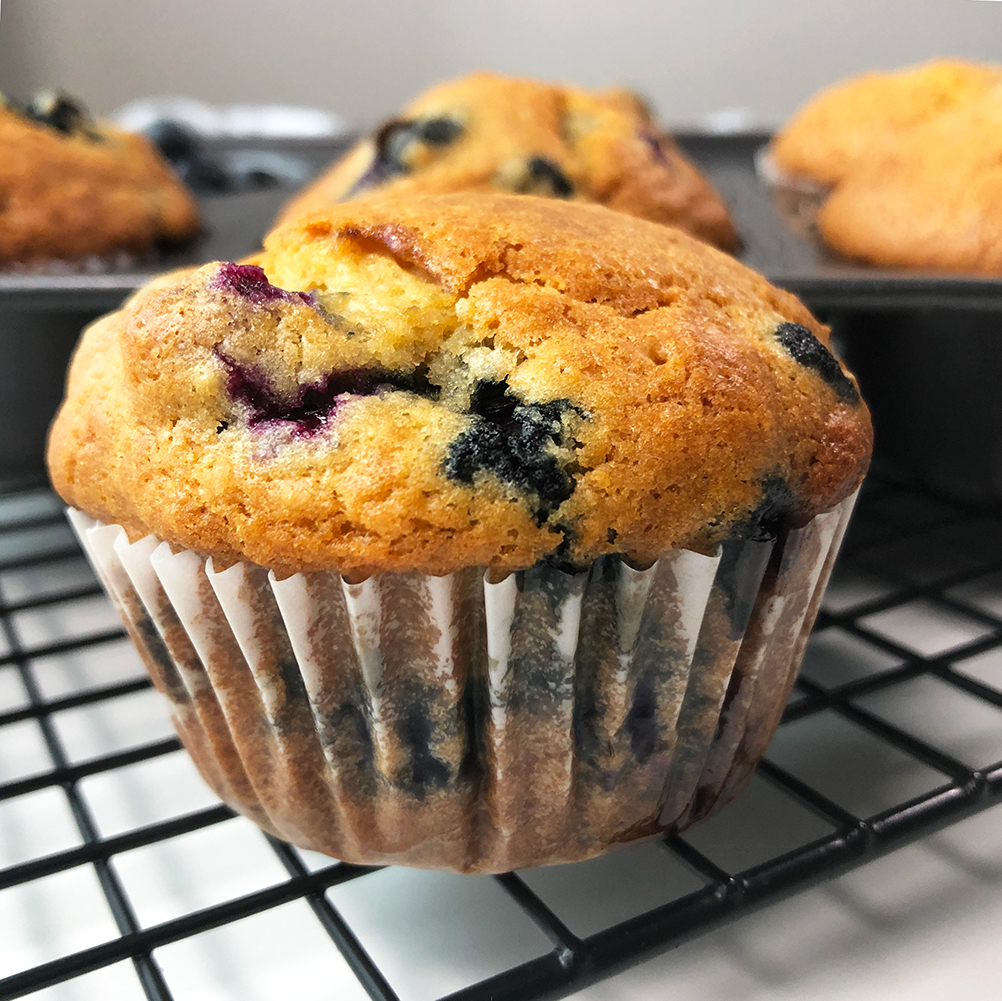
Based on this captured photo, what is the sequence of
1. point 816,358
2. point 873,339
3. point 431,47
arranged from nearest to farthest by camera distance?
point 816,358
point 873,339
point 431,47

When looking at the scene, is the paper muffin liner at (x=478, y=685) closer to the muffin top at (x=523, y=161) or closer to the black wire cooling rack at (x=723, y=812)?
the black wire cooling rack at (x=723, y=812)

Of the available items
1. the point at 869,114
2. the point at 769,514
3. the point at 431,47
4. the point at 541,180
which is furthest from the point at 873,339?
the point at 431,47

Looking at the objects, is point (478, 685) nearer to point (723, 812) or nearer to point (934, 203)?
point (723, 812)

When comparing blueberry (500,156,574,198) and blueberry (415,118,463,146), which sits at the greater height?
blueberry (415,118,463,146)

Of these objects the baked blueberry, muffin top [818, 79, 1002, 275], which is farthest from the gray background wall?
the baked blueberry

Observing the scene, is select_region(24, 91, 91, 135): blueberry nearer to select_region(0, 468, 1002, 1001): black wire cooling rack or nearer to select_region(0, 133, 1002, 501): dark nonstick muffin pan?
select_region(0, 133, 1002, 501): dark nonstick muffin pan

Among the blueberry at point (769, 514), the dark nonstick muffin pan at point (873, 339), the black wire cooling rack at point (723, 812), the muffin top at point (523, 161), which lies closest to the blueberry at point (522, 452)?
the blueberry at point (769, 514)
